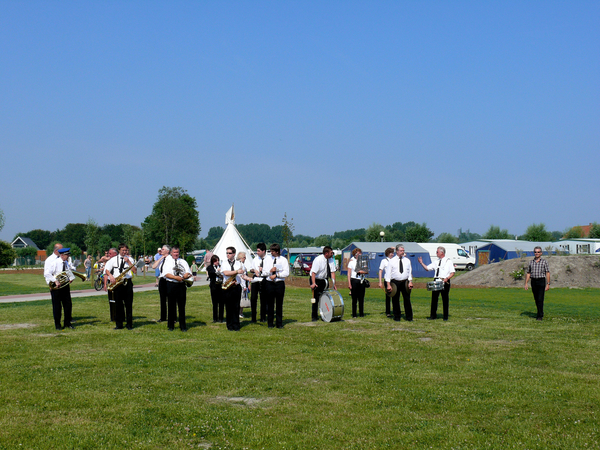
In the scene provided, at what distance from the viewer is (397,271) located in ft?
48.3

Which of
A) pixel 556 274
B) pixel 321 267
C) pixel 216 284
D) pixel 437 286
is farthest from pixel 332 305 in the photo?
pixel 556 274

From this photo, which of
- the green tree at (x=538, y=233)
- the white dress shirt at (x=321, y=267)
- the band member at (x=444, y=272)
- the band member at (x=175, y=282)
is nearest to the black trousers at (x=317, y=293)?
the white dress shirt at (x=321, y=267)

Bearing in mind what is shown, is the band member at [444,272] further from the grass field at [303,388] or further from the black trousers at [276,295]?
the black trousers at [276,295]

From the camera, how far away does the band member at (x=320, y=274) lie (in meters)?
14.4

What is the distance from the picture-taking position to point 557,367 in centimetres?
850

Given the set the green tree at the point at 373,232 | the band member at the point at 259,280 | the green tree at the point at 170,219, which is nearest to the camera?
the band member at the point at 259,280

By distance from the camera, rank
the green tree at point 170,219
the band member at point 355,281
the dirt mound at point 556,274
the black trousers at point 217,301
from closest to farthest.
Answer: the black trousers at point 217,301 → the band member at point 355,281 → the dirt mound at point 556,274 → the green tree at point 170,219

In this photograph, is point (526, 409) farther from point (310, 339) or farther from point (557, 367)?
point (310, 339)

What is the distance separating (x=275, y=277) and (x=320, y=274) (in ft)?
5.91

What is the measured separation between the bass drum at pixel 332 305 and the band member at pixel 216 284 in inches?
109

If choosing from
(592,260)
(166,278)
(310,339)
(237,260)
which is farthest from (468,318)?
(592,260)

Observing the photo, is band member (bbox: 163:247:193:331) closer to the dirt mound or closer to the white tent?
the white tent

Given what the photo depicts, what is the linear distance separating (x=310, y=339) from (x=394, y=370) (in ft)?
11.2

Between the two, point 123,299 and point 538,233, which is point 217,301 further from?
point 538,233
